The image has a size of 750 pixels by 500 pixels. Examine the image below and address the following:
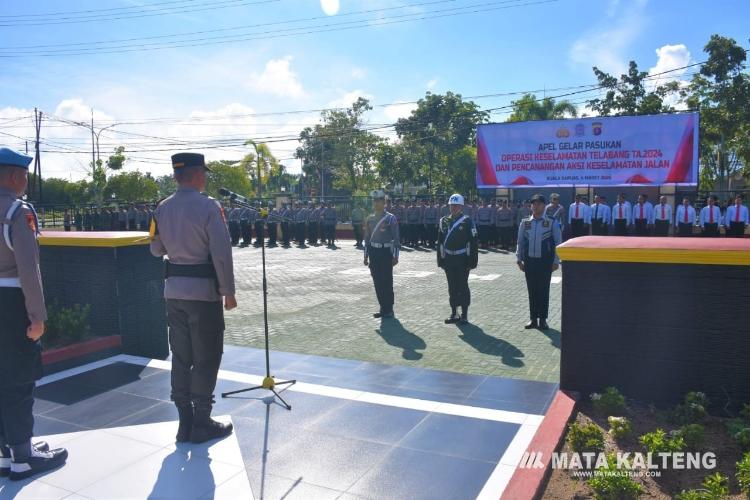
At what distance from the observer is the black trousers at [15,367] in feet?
12.4

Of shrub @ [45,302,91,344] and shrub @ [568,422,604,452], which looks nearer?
shrub @ [568,422,604,452]

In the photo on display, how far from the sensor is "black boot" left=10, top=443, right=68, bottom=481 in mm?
3820

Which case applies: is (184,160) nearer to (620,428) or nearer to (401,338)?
(620,428)

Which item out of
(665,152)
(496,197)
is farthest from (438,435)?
(496,197)

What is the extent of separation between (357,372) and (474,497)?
268cm

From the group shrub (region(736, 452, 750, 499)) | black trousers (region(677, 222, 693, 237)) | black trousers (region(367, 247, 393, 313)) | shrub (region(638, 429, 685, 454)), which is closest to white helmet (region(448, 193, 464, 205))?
black trousers (region(367, 247, 393, 313))

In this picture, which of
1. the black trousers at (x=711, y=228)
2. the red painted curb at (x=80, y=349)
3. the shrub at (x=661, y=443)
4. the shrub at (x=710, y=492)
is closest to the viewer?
the shrub at (x=710, y=492)

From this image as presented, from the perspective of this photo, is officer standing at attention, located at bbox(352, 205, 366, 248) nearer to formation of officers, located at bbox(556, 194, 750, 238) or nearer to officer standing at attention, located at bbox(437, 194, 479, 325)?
formation of officers, located at bbox(556, 194, 750, 238)

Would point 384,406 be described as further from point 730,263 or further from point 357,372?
point 730,263

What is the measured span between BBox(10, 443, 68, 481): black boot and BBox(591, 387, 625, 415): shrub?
3948 millimetres

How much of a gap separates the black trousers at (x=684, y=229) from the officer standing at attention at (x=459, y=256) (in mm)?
13656

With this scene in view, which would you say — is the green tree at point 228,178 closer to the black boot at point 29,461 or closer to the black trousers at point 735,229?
the black trousers at point 735,229

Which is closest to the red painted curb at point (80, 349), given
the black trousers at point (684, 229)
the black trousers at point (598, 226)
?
the black trousers at point (598, 226)

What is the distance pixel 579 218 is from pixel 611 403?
55.6 ft
